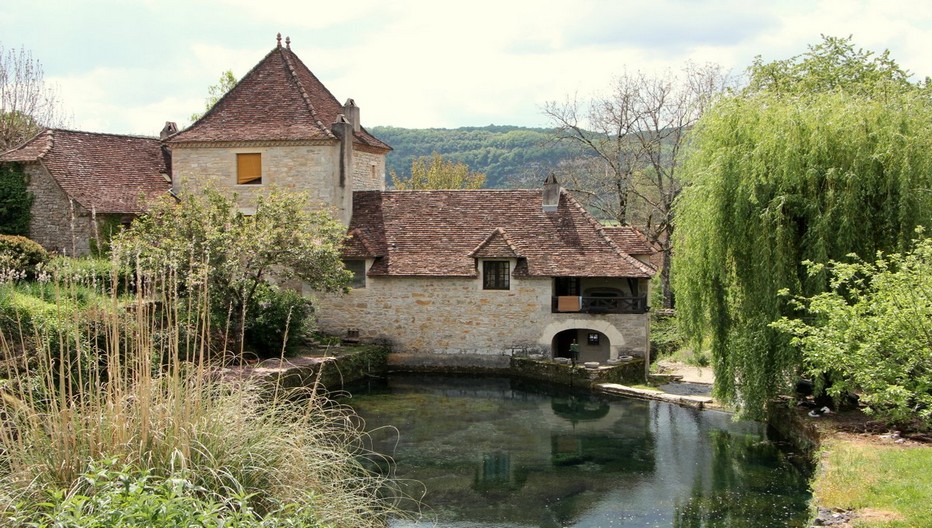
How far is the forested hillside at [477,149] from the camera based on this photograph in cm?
7519

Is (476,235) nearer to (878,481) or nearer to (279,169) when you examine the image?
(279,169)

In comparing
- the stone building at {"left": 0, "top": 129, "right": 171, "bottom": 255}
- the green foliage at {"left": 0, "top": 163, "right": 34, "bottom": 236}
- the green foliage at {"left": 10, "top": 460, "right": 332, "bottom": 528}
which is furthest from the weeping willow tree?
the green foliage at {"left": 0, "top": 163, "right": 34, "bottom": 236}

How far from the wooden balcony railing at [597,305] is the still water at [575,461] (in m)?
2.95

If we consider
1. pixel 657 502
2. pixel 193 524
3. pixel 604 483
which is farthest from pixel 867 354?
pixel 193 524

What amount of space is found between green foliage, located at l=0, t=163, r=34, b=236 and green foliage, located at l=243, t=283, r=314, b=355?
317 inches

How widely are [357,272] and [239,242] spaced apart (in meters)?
5.86

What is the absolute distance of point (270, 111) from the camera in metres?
26.0

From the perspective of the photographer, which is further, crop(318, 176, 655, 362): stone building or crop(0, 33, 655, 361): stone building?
crop(0, 33, 655, 361): stone building

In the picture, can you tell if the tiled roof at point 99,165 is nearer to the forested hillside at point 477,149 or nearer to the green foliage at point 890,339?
the green foliage at point 890,339

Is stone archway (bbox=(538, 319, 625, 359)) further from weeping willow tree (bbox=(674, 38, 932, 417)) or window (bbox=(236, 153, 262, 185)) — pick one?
window (bbox=(236, 153, 262, 185))

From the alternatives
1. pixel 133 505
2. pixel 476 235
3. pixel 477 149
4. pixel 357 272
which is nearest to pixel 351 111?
pixel 357 272

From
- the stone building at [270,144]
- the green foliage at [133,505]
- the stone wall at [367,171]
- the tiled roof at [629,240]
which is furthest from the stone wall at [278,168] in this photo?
the green foliage at [133,505]

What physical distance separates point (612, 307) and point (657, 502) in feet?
36.9

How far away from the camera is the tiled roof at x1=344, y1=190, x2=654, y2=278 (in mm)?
24422
